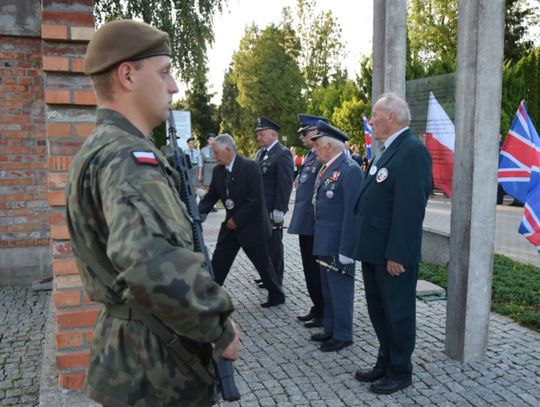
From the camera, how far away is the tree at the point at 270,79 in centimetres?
5209

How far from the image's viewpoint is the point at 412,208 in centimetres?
361

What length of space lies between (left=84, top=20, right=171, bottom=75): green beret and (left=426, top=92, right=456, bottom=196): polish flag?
437cm

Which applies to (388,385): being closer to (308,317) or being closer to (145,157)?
(308,317)

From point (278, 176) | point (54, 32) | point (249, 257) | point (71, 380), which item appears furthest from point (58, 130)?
point (278, 176)

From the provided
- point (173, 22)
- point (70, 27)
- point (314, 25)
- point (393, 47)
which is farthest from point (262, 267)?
point (314, 25)

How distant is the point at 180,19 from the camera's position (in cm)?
1377

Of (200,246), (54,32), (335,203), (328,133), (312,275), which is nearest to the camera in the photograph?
(200,246)

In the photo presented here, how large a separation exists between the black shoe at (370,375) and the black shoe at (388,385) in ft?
0.38

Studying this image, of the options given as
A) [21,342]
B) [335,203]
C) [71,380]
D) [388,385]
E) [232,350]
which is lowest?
[21,342]

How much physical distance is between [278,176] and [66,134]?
354 centimetres

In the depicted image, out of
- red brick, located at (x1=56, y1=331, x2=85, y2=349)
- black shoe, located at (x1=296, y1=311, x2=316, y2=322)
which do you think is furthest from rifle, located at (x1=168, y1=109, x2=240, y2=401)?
black shoe, located at (x1=296, y1=311, x2=316, y2=322)

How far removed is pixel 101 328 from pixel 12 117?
551cm

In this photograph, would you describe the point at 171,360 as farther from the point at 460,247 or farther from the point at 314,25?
the point at 314,25

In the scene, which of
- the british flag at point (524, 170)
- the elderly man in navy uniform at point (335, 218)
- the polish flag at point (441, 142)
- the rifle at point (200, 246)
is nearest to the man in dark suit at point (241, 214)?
the elderly man in navy uniform at point (335, 218)
